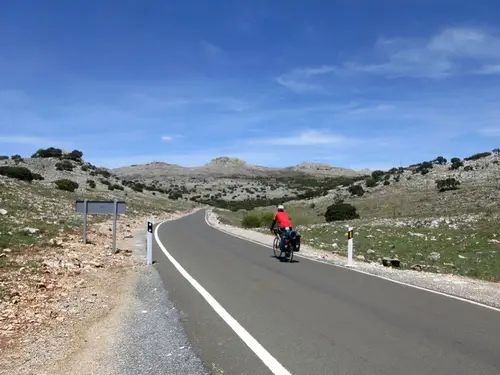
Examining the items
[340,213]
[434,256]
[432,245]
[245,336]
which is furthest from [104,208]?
[340,213]

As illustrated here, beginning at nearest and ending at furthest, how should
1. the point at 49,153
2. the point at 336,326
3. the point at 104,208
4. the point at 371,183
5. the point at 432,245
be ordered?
the point at 336,326
the point at 104,208
the point at 432,245
the point at 371,183
the point at 49,153

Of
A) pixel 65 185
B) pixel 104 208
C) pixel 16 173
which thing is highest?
pixel 16 173

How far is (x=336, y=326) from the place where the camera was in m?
7.45

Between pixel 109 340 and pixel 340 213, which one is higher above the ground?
pixel 340 213

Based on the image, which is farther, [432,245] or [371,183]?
[371,183]

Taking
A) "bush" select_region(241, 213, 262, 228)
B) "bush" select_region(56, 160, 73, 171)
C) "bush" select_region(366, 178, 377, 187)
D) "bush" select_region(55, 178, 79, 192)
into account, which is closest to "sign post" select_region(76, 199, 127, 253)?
"bush" select_region(241, 213, 262, 228)

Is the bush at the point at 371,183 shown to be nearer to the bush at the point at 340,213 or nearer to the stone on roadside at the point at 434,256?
the bush at the point at 340,213

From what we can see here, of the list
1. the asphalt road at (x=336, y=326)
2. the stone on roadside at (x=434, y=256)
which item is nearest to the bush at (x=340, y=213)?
the stone on roadside at (x=434, y=256)

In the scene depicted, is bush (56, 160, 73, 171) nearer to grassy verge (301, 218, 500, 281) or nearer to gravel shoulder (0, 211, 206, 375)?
grassy verge (301, 218, 500, 281)

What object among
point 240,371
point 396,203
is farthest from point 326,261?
point 396,203

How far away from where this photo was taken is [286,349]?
6285 millimetres

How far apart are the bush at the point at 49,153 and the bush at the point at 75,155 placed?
1.61 m

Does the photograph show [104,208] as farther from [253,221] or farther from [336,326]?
[253,221]

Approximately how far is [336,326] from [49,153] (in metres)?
92.4
